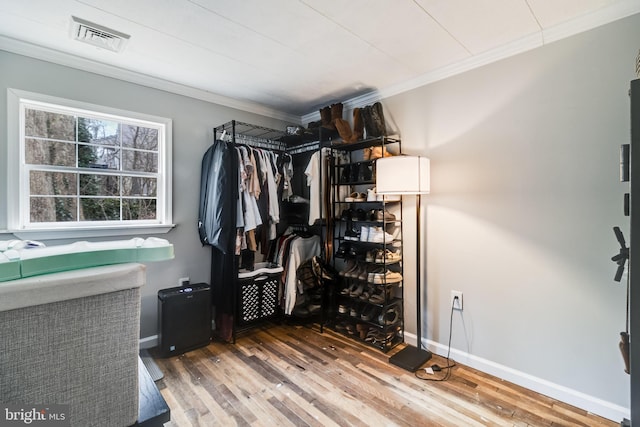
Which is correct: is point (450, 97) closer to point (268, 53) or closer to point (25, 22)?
point (268, 53)

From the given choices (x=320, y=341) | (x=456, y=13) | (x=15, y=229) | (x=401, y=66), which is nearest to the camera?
(x=456, y=13)

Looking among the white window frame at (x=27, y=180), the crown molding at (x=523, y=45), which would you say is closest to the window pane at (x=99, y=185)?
the white window frame at (x=27, y=180)

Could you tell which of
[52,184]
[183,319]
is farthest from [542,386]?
[52,184]

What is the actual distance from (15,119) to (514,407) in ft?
12.1

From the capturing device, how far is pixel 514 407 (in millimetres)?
1787

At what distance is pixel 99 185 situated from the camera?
7.94 feet

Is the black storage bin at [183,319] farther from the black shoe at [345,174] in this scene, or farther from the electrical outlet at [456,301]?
the electrical outlet at [456,301]

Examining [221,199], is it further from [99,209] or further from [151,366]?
[151,366]

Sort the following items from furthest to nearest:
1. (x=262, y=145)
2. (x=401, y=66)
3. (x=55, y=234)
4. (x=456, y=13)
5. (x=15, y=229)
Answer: (x=262, y=145) < (x=401, y=66) < (x=55, y=234) < (x=15, y=229) < (x=456, y=13)

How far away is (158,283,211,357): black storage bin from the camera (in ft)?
7.69

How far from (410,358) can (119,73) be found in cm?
320

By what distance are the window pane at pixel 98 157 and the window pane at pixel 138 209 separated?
0.31 metres

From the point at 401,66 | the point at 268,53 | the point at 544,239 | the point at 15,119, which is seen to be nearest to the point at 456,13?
the point at 401,66

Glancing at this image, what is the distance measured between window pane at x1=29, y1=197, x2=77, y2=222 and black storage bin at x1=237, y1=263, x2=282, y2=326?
1388 mm
